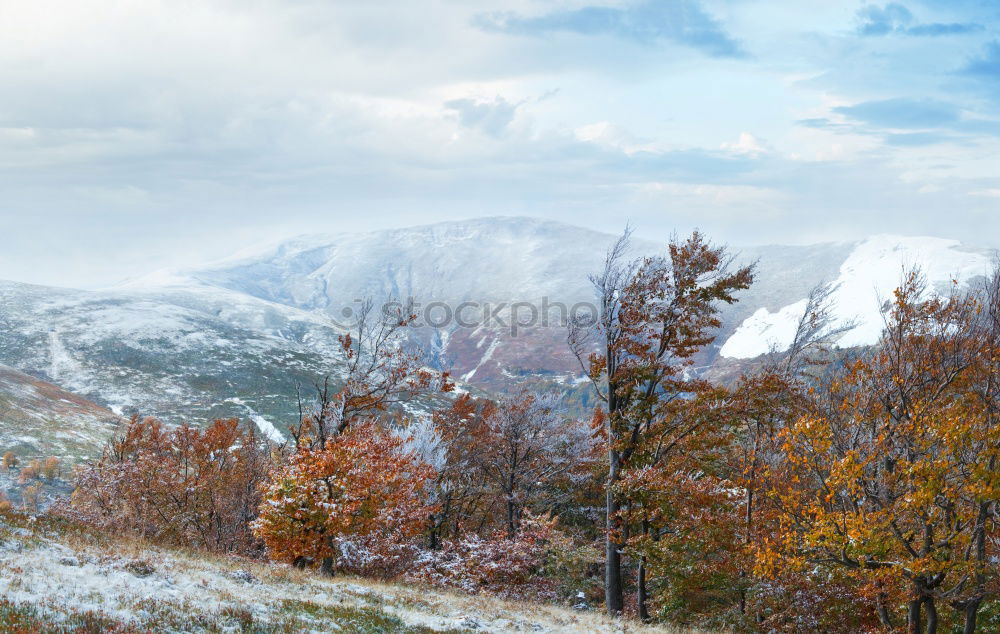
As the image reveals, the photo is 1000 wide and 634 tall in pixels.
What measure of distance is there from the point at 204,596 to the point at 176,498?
97.5 ft

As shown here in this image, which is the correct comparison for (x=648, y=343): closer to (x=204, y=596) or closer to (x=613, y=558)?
(x=613, y=558)

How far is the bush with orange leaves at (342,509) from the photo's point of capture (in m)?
22.7

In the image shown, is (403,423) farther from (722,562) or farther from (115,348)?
(115,348)

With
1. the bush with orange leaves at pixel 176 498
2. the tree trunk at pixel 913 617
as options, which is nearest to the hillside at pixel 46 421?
the bush with orange leaves at pixel 176 498

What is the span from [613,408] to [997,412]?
11620 millimetres

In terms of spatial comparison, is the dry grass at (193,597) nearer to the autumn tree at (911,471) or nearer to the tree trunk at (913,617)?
the autumn tree at (911,471)

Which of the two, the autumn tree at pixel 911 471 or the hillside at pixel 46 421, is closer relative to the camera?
the autumn tree at pixel 911 471

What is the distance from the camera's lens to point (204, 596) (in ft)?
41.2

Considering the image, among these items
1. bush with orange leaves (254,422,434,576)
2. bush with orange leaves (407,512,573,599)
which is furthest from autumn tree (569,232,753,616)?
bush with orange leaves (254,422,434,576)

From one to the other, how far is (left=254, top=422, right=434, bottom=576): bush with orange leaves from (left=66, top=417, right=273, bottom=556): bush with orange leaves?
1226cm

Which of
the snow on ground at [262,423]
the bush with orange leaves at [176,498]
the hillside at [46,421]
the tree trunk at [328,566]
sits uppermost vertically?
the tree trunk at [328,566]

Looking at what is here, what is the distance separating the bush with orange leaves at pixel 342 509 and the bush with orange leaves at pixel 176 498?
1226cm

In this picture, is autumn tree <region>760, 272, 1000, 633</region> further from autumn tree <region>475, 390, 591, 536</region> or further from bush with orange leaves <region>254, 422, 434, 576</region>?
autumn tree <region>475, 390, 591, 536</region>

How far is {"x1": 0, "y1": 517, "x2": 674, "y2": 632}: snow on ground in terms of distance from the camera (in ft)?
35.4
